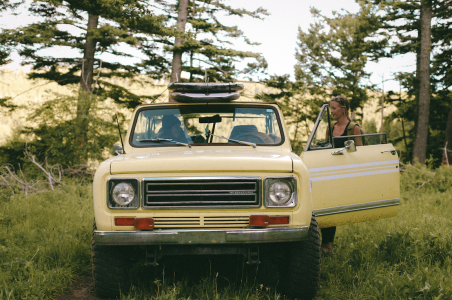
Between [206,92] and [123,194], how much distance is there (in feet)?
5.79

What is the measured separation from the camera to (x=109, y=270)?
137 inches

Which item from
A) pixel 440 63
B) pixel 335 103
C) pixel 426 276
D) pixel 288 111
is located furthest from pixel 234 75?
pixel 426 276

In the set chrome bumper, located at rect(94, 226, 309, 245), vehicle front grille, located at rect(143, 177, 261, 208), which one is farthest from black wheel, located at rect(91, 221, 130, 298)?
vehicle front grille, located at rect(143, 177, 261, 208)

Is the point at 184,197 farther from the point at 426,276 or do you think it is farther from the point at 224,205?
the point at 426,276

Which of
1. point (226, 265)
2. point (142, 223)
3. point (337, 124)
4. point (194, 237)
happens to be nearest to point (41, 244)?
point (226, 265)

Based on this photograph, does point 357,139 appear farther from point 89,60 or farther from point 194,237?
point 89,60

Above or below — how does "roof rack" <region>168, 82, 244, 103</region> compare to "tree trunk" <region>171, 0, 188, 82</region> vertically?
below

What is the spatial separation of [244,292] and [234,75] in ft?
53.1

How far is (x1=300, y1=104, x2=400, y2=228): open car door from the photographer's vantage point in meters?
4.20

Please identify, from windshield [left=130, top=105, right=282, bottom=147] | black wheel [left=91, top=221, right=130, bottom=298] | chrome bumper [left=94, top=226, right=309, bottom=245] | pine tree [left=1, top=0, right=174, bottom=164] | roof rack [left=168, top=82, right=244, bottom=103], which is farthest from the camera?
pine tree [left=1, top=0, right=174, bottom=164]

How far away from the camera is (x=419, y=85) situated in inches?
705

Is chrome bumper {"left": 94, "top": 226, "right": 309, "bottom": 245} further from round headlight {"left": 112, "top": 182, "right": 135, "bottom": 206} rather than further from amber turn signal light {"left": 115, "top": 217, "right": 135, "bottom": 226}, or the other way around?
round headlight {"left": 112, "top": 182, "right": 135, "bottom": 206}

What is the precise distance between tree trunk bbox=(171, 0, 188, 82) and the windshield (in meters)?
12.8

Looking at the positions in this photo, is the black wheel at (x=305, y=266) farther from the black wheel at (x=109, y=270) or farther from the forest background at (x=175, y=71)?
the forest background at (x=175, y=71)
